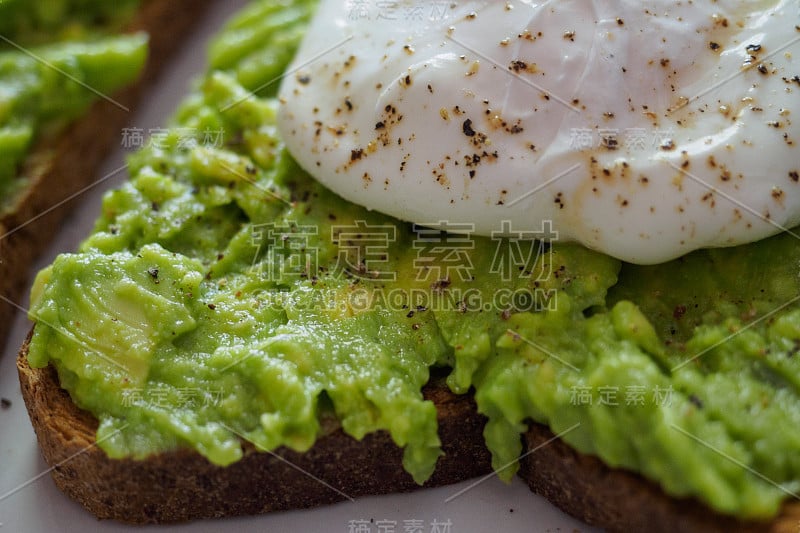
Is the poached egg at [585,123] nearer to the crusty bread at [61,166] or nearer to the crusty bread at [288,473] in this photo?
the crusty bread at [288,473]

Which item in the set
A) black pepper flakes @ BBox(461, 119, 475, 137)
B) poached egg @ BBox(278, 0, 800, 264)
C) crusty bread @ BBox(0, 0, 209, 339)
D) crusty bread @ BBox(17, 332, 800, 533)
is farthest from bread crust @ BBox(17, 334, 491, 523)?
crusty bread @ BBox(0, 0, 209, 339)

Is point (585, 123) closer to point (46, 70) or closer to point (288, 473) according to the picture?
point (288, 473)

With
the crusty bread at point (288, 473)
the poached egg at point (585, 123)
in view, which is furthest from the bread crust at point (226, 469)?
the poached egg at point (585, 123)

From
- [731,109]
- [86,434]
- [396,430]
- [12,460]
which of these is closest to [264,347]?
[396,430]

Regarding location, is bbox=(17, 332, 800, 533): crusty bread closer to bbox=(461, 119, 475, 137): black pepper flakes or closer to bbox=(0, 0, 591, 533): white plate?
bbox=(0, 0, 591, 533): white plate

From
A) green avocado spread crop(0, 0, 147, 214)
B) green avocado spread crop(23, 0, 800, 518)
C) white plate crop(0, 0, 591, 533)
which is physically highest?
green avocado spread crop(0, 0, 147, 214)

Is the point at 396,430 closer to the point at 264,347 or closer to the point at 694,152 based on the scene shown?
the point at 264,347
